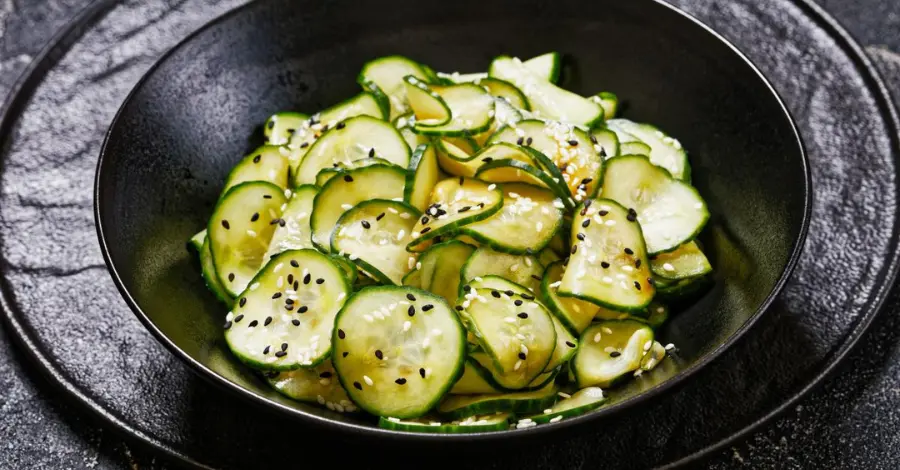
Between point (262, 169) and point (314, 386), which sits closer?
point (314, 386)

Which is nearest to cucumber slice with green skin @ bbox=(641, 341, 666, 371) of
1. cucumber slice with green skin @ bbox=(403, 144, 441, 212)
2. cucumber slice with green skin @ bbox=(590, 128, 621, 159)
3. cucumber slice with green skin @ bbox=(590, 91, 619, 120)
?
cucumber slice with green skin @ bbox=(590, 128, 621, 159)

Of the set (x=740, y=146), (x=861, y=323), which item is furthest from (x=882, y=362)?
Answer: (x=740, y=146)

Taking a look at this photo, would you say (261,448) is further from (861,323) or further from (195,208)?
(861,323)

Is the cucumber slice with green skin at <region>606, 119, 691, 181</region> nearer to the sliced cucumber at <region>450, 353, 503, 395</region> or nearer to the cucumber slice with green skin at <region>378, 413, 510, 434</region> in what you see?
the sliced cucumber at <region>450, 353, 503, 395</region>

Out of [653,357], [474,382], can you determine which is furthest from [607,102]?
[474,382]

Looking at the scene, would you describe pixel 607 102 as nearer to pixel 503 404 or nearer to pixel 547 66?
pixel 547 66

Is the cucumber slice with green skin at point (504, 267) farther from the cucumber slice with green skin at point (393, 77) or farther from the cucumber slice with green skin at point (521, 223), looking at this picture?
the cucumber slice with green skin at point (393, 77)
